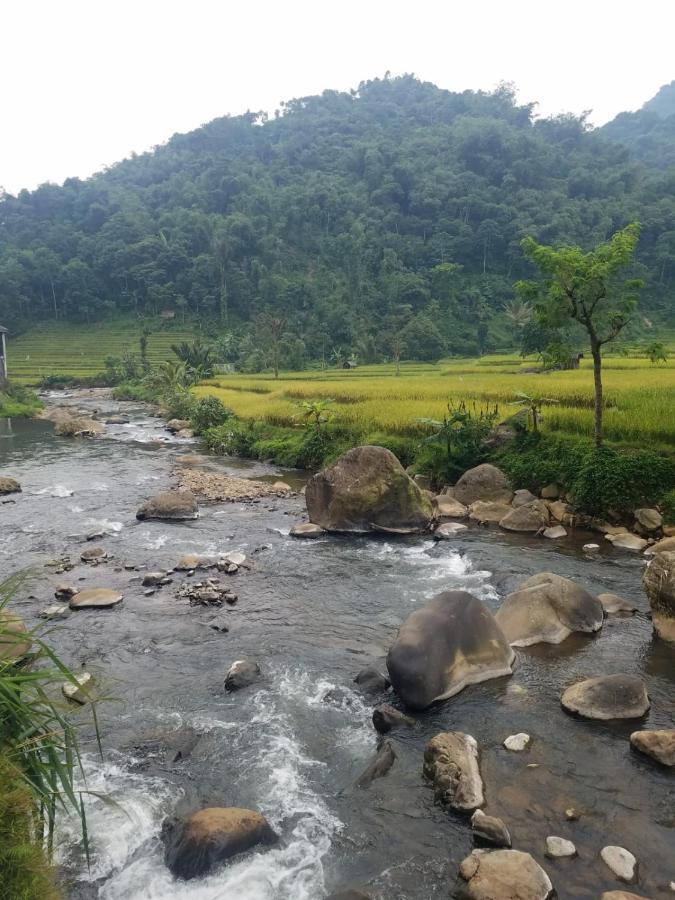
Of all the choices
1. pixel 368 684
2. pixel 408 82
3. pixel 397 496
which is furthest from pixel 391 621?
pixel 408 82

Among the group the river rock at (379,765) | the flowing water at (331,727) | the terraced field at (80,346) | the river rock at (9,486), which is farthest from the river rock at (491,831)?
the terraced field at (80,346)

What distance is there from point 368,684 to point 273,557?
18.5 ft

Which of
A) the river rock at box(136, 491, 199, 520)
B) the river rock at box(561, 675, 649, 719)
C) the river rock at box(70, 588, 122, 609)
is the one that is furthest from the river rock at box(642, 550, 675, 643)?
the river rock at box(136, 491, 199, 520)

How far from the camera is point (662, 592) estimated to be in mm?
8766

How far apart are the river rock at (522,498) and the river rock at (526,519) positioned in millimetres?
562

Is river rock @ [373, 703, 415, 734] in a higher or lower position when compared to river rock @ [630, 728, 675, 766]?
lower

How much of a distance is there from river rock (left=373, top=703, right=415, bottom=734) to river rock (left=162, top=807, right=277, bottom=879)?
1.80 meters

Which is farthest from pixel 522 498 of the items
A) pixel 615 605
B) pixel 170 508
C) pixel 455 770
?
pixel 455 770

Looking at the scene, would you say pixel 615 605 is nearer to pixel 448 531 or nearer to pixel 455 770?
pixel 448 531

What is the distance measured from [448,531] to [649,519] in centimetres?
421

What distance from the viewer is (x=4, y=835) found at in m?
3.61

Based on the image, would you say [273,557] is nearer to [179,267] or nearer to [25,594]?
[25,594]

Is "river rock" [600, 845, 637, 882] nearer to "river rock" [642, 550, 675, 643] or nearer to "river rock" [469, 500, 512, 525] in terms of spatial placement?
"river rock" [642, 550, 675, 643]

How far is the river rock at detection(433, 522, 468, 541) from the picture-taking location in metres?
14.1
